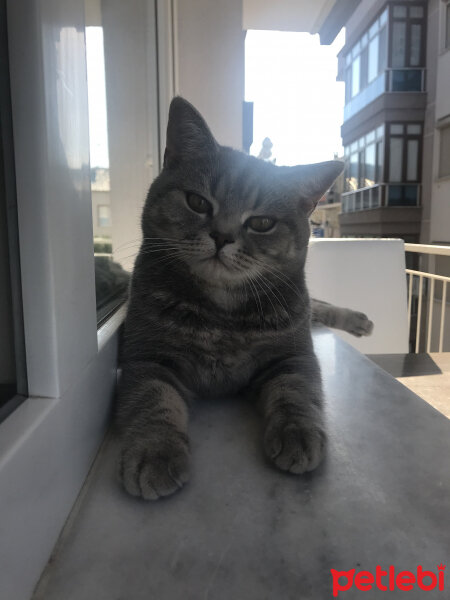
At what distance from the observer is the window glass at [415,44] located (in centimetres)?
873

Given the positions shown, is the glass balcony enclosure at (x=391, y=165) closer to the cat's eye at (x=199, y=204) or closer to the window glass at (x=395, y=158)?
the window glass at (x=395, y=158)

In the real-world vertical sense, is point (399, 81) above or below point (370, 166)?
above

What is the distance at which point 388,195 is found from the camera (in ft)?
31.3

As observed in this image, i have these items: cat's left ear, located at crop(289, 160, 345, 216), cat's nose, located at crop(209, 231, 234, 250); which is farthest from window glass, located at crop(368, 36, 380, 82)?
cat's nose, located at crop(209, 231, 234, 250)

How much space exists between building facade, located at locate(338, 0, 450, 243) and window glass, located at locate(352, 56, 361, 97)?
0.04 m

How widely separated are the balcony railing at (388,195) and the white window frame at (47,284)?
9.72 m

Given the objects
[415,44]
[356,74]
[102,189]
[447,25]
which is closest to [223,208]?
[102,189]

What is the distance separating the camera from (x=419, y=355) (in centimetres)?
204

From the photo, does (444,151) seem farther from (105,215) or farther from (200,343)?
(200,343)

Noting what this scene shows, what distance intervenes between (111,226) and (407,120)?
934cm

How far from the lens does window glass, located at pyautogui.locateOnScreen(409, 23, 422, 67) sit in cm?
873

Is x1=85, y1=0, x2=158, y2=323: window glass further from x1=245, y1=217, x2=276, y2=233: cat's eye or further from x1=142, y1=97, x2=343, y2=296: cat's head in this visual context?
x1=245, y1=217, x2=276, y2=233: cat's eye

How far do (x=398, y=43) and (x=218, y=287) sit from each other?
10270 mm

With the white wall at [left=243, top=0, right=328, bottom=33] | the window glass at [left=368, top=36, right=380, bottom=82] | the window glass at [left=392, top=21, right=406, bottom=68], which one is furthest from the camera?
the window glass at [left=368, top=36, right=380, bottom=82]
